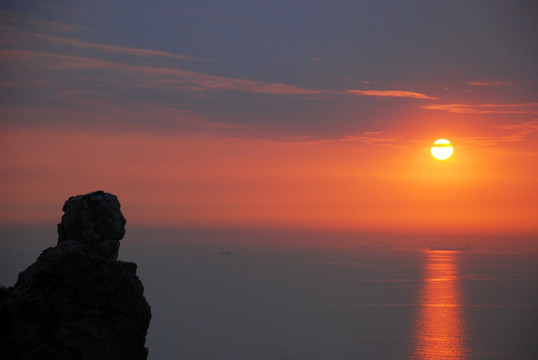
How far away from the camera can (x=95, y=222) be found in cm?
1161

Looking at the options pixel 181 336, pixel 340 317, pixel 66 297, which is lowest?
pixel 66 297

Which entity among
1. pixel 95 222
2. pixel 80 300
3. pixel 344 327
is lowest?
pixel 80 300

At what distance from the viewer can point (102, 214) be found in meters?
11.6

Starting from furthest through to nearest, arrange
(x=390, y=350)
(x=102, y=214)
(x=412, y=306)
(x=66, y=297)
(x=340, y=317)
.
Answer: (x=412, y=306) → (x=340, y=317) → (x=390, y=350) → (x=102, y=214) → (x=66, y=297)

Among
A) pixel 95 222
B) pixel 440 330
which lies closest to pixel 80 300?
pixel 95 222

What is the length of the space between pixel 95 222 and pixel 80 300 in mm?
1525

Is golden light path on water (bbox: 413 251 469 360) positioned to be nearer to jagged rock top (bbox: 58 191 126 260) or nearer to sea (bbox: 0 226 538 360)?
sea (bbox: 0 226 538 360)

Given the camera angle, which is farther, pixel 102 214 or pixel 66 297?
pixel 102 214

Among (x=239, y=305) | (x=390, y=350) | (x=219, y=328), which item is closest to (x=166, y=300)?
(x=239, y=305)

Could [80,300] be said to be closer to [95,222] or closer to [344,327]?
[95,222]

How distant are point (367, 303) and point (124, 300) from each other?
17597cm

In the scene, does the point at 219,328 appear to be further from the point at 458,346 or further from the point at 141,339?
the point at 141,339

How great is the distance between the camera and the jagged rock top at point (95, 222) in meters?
11.5

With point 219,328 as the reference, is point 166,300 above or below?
above
